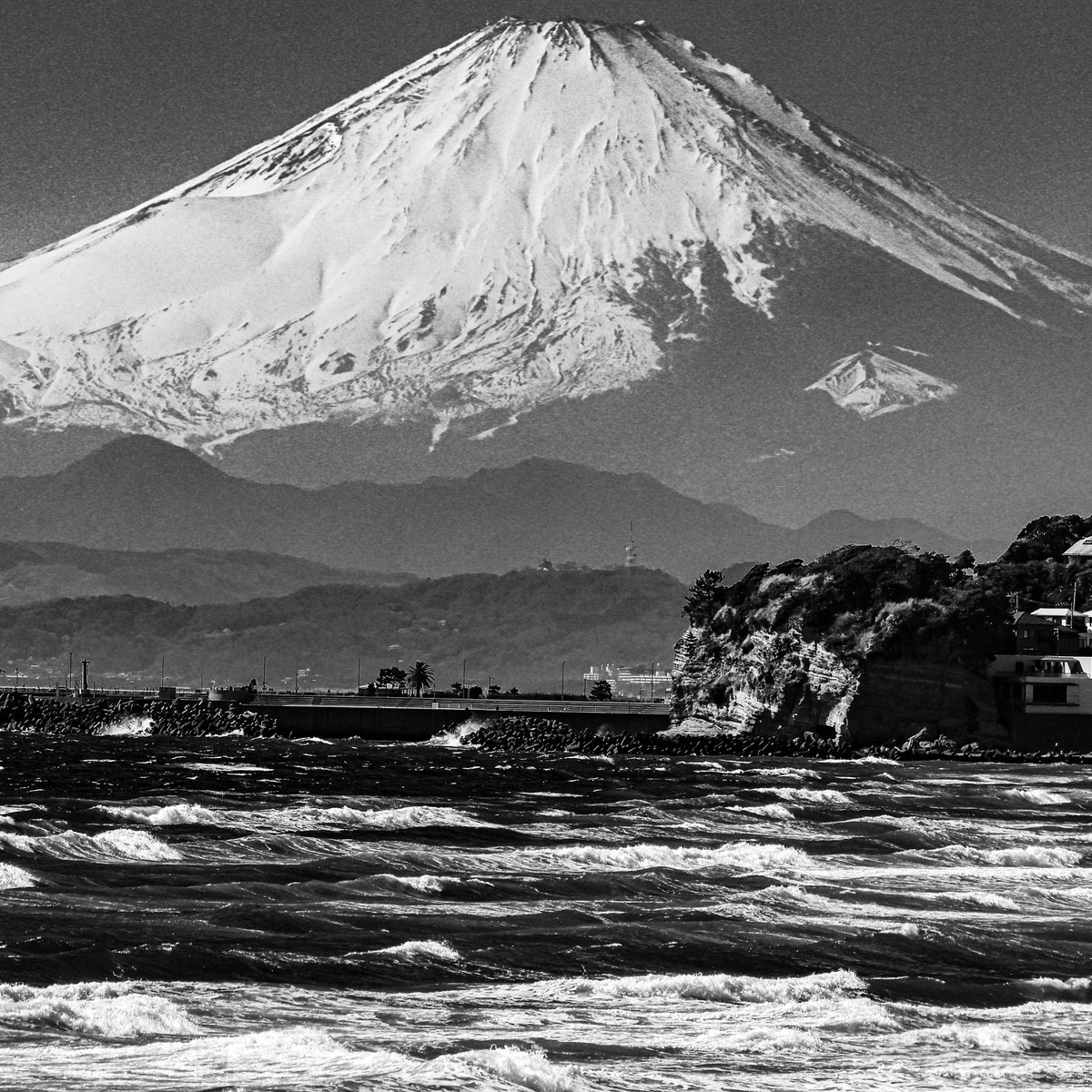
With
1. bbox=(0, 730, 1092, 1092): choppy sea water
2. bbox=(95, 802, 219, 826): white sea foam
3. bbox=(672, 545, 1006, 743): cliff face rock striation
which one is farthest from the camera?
bbox=(672, 545, 1006, 743): cliff face rock striation

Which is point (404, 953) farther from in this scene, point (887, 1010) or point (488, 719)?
point (488, 719)

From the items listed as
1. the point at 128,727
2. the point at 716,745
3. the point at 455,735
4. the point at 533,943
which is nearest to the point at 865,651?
the point at 716,745

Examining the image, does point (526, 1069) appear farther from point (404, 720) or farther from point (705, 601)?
point (404, 720)

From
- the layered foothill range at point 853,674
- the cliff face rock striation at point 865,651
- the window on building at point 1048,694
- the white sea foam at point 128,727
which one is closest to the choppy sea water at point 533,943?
the layered foothill range at point 853,674

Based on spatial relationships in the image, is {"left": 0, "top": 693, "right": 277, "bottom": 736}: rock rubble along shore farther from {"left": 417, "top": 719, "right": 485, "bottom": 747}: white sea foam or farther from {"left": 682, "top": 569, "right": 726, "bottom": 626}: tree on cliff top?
{"left": 682, "top": 569, "right": 726, "bottom": 626}: tree on cliff top

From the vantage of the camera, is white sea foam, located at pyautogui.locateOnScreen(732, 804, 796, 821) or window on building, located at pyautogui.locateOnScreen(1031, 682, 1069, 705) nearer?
white sea foam, located at pyautogui.locateOnScreen(732, 804, 796, 821)

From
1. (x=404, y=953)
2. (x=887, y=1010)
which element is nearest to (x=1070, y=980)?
(x=887, y=1010)

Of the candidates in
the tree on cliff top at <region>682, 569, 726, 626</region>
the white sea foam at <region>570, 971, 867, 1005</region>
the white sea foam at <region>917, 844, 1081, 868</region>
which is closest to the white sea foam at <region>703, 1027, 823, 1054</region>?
the white sea foam at <region>570, 971, 867, 1005</region>
